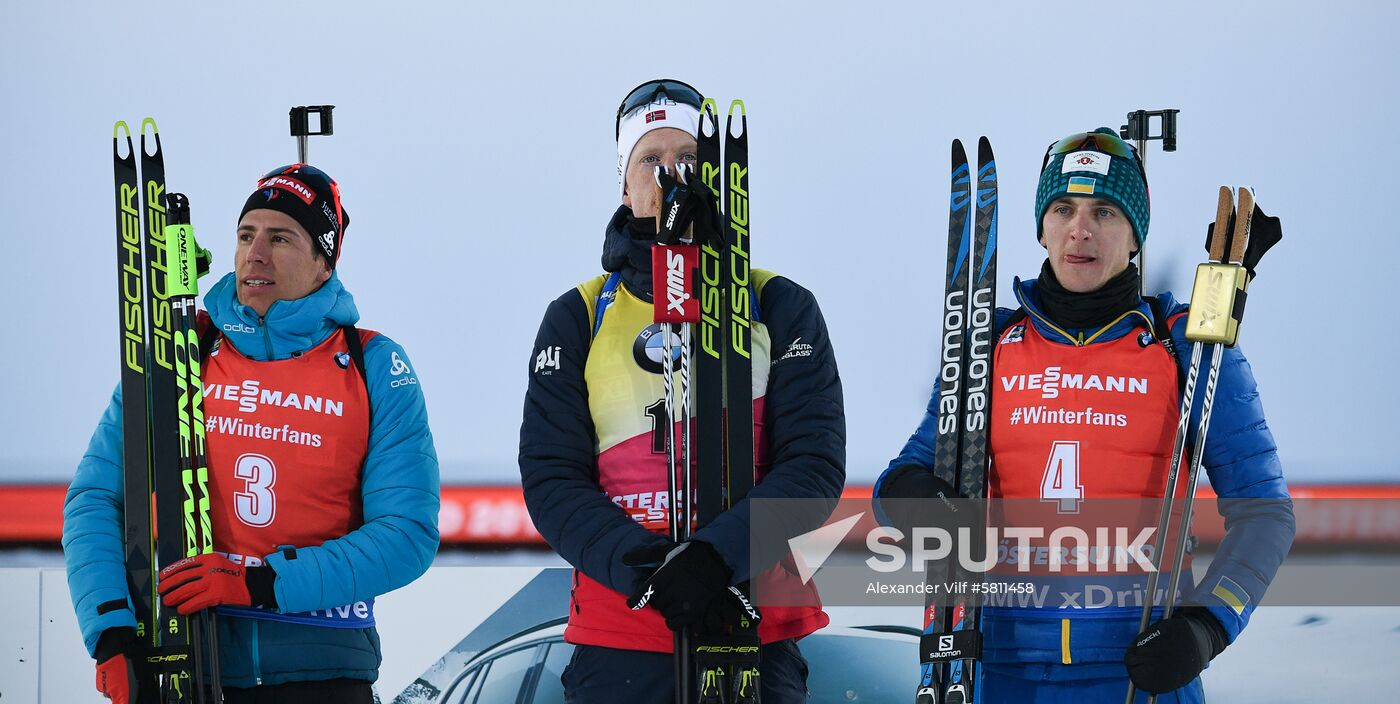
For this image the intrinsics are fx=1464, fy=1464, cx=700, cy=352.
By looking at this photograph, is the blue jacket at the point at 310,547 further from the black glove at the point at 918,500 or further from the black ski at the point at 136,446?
the black glove at the point at 918,500

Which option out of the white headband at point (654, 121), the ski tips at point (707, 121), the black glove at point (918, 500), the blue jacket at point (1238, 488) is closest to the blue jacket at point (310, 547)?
the white headband at point (654, 121)

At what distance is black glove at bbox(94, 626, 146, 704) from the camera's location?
2330 millimetres

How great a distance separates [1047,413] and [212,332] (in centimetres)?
141

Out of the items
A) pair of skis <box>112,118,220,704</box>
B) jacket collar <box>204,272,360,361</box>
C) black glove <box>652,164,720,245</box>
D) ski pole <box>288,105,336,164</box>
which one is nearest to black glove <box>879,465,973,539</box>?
black glove <box>652,164,720,245</box>

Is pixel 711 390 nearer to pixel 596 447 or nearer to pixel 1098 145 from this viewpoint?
pixel 596 447

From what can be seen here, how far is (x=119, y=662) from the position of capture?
2346 millimetres

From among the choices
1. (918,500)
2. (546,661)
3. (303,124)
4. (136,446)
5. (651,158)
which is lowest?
(546,661)

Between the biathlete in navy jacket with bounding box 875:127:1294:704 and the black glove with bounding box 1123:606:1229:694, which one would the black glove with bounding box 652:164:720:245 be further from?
the black glove with bounding box 1123:606:1229:694

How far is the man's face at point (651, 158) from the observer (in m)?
2.36

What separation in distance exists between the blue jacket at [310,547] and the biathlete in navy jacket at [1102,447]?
788mm

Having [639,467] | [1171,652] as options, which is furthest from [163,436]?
[1171,652]

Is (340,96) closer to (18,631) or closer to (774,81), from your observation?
(774,81)

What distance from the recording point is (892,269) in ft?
11.7

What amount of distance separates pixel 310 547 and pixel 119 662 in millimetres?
356
